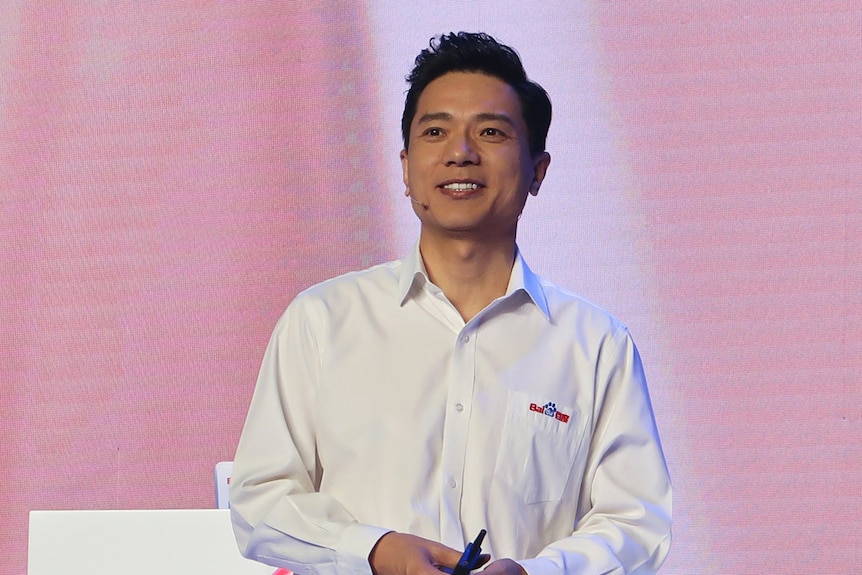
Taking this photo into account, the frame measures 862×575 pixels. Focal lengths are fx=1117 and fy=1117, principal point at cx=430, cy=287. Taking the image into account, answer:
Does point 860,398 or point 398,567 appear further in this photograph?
point 860,398

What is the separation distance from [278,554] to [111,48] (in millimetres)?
1177

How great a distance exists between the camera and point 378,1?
2104 mm

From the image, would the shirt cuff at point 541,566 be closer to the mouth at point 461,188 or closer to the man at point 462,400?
the man at point 462,400

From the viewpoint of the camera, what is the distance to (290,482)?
4.50 feet

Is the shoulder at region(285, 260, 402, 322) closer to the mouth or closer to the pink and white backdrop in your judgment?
the mouth

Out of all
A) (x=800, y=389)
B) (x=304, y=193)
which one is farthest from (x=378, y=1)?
(x=800, y=389)

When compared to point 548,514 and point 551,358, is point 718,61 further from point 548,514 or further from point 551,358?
point 548,514

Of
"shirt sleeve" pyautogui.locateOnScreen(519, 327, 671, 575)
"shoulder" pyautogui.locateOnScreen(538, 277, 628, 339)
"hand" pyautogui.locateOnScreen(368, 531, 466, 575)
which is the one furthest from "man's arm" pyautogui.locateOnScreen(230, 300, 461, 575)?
"shoulder" pyautogui.locateOnScreen(538, 277, 628, 339)

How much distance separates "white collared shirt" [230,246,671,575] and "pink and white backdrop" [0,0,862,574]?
0.56m

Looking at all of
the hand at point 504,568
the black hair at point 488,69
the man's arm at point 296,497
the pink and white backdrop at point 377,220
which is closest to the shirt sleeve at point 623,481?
the hand at point 504,568

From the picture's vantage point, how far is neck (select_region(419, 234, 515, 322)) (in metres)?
1.51

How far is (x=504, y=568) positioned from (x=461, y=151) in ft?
1.78

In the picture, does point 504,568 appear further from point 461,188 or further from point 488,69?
point 488,69

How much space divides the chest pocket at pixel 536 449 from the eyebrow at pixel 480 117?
1.22ft
